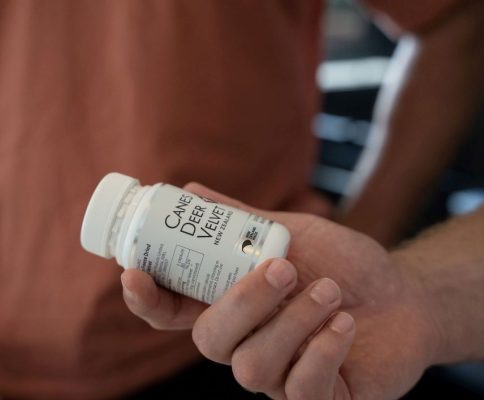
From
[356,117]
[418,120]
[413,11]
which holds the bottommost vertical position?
[356,117]

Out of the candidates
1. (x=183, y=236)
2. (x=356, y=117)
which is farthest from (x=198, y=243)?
(x=356, y=117)

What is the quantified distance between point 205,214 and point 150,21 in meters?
0.27

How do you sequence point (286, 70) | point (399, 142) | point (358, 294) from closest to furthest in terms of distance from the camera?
point (358, 294) → point (286, 70) → point (399, 142)

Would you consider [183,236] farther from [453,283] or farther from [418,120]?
[418,120]

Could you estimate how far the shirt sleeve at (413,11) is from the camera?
2.70ft

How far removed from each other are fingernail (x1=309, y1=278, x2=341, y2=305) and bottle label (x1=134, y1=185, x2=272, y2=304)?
0.05 metres

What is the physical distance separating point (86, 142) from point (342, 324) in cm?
35

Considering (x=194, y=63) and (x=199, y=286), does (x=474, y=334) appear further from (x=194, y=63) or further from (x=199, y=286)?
(x=194, y=63)

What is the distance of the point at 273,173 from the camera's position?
75 cm

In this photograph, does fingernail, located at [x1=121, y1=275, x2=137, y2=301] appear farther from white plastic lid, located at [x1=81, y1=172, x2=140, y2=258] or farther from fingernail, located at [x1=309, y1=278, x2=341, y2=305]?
fingernail, located at [x1=309, y1=278, x2=341, y2=305]

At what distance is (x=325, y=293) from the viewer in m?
0.46

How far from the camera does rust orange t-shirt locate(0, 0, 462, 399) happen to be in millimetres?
624

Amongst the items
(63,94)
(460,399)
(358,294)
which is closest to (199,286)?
(358,294)

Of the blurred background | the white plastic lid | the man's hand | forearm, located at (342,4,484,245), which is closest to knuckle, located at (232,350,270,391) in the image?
the man's hand
